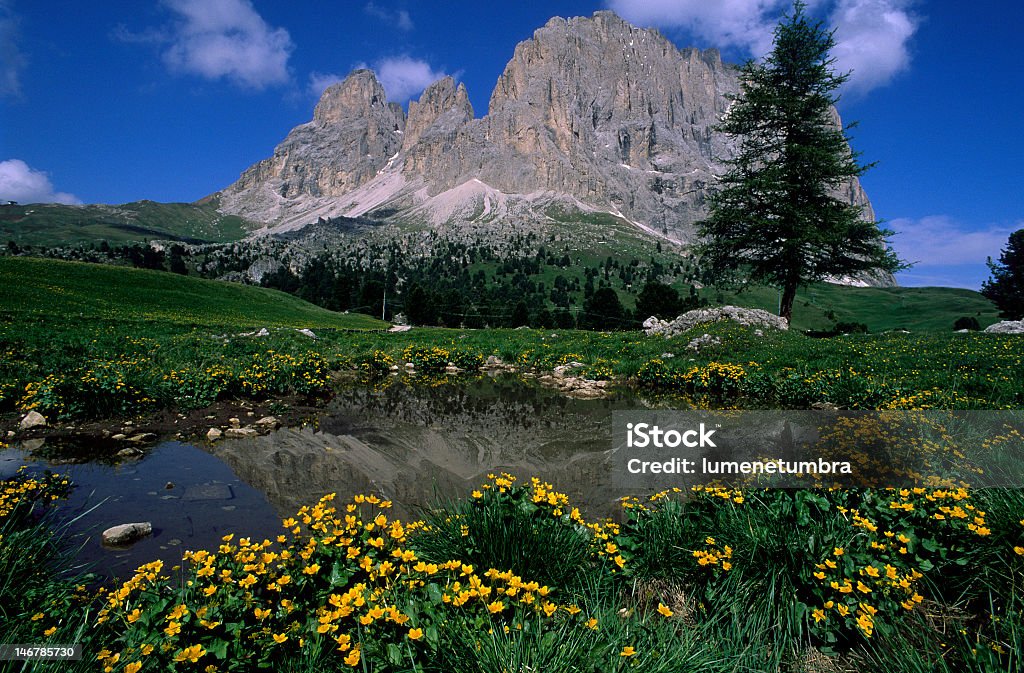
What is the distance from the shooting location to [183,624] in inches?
111

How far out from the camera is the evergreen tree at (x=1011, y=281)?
5622 centimetres

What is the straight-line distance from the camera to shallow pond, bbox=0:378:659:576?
5.47 m

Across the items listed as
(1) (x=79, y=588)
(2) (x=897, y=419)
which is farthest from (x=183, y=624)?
A: (2) (x=897, y=419)

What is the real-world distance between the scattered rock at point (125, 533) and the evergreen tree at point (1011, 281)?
7888 centimetres

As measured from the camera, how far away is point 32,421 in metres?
8.68

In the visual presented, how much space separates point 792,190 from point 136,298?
153ft

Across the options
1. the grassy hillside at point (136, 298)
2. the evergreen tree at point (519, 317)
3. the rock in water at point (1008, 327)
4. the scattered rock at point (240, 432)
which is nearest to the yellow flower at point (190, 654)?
the scattered rock at point (240, 432)

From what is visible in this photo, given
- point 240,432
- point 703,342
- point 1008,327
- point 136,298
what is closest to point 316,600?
point 240,432

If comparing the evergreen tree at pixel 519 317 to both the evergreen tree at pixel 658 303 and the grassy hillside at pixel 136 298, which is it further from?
the grassy hillside at pixel 136 298

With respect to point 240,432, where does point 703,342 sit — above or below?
above

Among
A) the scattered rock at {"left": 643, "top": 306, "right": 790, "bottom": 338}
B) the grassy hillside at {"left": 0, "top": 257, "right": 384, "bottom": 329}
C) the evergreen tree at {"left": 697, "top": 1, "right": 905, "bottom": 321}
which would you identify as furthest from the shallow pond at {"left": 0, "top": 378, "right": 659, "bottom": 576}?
Answer: the grassy hillside at {"left": 0, "top": 257, "right": 384, "bottom": 329}

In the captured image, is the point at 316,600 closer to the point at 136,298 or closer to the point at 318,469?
the point at 318,469

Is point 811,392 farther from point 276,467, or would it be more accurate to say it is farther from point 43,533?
point 43,533

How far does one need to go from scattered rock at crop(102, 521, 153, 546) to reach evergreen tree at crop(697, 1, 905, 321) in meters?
27.1
